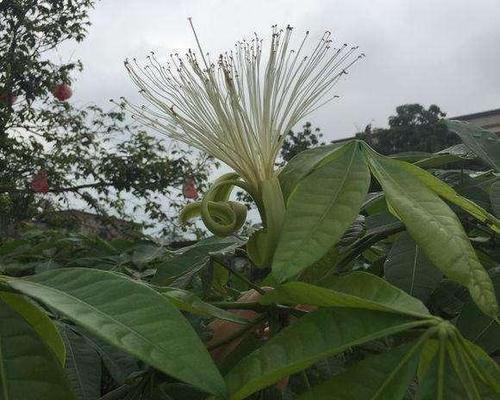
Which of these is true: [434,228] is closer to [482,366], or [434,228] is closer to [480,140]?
[482,366]

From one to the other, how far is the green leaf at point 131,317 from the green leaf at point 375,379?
0.10 m

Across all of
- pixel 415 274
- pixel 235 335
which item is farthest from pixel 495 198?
pixel 235 335

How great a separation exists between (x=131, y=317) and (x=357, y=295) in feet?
0.57

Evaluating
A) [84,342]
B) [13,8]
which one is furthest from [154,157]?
[84,342]

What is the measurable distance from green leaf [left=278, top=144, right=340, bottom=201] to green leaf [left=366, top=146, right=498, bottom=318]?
49 millimetres

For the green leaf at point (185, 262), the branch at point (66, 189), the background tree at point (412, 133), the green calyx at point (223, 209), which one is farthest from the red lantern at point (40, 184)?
the green calyx at point (223, 209)

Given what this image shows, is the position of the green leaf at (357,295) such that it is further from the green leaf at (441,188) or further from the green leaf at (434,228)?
the green leaf at (441,188)

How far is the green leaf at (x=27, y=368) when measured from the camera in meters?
0.48

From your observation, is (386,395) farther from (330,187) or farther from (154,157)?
(154,157)

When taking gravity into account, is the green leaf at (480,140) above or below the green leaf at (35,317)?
above

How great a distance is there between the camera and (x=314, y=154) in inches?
29.3

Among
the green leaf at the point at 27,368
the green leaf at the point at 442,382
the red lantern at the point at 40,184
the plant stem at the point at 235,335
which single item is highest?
the red lantern at the point at 40,184

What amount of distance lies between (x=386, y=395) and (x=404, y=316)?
0.19ft

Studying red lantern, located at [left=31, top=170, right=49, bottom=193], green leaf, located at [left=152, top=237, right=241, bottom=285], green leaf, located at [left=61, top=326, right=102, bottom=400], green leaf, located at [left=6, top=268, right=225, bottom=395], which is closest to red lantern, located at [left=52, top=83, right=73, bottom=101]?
red lantern, located at [left=31, top=170, right=49, bottom=193]
